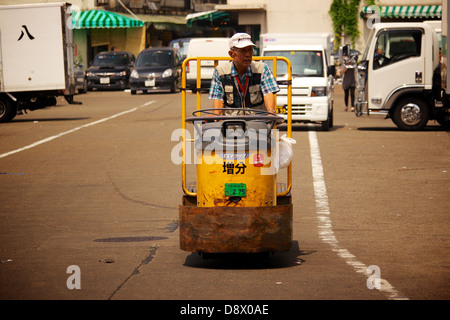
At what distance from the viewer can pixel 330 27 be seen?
157 ft

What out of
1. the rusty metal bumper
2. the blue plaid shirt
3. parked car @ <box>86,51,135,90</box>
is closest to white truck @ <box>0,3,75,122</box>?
parked car @ <box>86,51,135,90</box>

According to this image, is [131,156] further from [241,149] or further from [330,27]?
[330,27]

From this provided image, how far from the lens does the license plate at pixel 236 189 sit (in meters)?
7.21

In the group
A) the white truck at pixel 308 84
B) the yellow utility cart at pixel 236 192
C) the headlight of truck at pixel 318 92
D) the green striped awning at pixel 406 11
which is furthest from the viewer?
the green striped awning at pixel 406 11

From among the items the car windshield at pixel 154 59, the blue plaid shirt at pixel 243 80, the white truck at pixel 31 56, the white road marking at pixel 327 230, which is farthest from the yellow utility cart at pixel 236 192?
the car windshield at pixel 154 59

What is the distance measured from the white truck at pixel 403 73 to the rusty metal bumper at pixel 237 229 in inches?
549

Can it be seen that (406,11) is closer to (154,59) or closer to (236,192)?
(154,59)

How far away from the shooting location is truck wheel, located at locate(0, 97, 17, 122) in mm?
24719

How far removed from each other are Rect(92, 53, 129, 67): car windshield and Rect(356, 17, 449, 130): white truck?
23946 mm

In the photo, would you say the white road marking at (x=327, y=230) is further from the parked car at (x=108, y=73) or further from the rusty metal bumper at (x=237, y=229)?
the parked car at (x=108, y=73)

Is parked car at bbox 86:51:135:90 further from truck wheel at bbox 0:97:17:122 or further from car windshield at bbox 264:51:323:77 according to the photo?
car windshield at bbox 264:51:323:77

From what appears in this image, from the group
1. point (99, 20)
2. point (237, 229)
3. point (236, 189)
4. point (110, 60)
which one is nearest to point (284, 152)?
point (236, 189)
